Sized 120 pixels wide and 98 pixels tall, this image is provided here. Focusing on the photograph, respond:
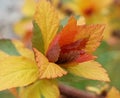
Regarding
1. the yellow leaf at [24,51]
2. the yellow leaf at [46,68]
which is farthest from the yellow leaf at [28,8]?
the yellow leaf at [46,68]

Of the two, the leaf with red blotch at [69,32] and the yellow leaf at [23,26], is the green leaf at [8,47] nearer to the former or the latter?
the leaf with red blotch at [69,32]

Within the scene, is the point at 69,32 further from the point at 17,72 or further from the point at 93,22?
the point at 93,22

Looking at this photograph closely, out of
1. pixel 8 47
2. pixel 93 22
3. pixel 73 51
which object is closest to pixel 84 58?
pixel 73 51

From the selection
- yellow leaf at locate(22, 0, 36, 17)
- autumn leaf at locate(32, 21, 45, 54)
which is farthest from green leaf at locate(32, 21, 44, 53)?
yellow leaf at locate(22, 0, 36, 17)

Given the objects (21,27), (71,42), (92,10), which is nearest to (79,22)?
(71,42)

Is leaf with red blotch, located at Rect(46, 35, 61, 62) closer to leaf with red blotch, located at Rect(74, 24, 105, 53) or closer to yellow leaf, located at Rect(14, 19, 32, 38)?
leaf with red blotch, located at Rect(74, 24, 105, 53)
